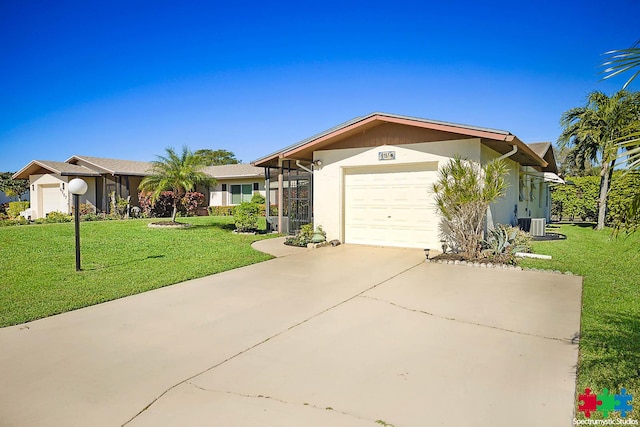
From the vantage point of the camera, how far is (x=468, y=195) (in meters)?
8.92

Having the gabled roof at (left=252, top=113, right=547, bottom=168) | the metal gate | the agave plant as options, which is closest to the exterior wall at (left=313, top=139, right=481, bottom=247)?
the gabled roof at (left=252, top=113, right=547, bottom=168)

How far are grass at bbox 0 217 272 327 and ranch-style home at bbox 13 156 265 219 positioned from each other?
9464 mm

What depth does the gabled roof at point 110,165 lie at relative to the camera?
2367cm

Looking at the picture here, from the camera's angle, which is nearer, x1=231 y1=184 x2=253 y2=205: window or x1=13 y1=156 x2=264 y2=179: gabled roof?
x1=13 y1=156 x2=264 y2=179: gabled roof

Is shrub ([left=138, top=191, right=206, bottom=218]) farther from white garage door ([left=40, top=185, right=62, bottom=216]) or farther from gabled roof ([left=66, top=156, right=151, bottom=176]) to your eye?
white garage door ([left=40, top=185, right=62, bottom=216])

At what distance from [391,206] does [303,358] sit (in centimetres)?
787

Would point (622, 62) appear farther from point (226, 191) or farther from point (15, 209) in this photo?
point (15, 209)

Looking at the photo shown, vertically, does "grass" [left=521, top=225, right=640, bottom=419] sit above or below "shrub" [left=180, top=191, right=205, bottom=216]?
below

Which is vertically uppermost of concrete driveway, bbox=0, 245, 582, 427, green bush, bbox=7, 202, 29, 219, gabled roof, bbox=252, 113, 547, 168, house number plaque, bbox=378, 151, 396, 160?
gabled roof, bbox=252, 113, 547, 168

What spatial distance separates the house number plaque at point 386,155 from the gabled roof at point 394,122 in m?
0.87

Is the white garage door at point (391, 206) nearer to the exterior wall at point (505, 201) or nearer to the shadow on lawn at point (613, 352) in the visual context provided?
the exterior wall at point (505, 201)

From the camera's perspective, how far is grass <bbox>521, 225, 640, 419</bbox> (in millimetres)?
3303

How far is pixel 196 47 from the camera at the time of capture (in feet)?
48.8

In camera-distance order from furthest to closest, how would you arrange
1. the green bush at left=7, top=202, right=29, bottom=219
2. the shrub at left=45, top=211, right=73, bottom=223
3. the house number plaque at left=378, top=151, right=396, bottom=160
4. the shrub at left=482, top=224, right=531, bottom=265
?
the green bush at left=7, top=202, right=29, bottom=219, the shrub at left=45, top=211, right=73, bottom=223, the house number plaque at left=378, top=151, right=396, bottom=160, the shrub at left=482, top=224, right=531, bottom=265
